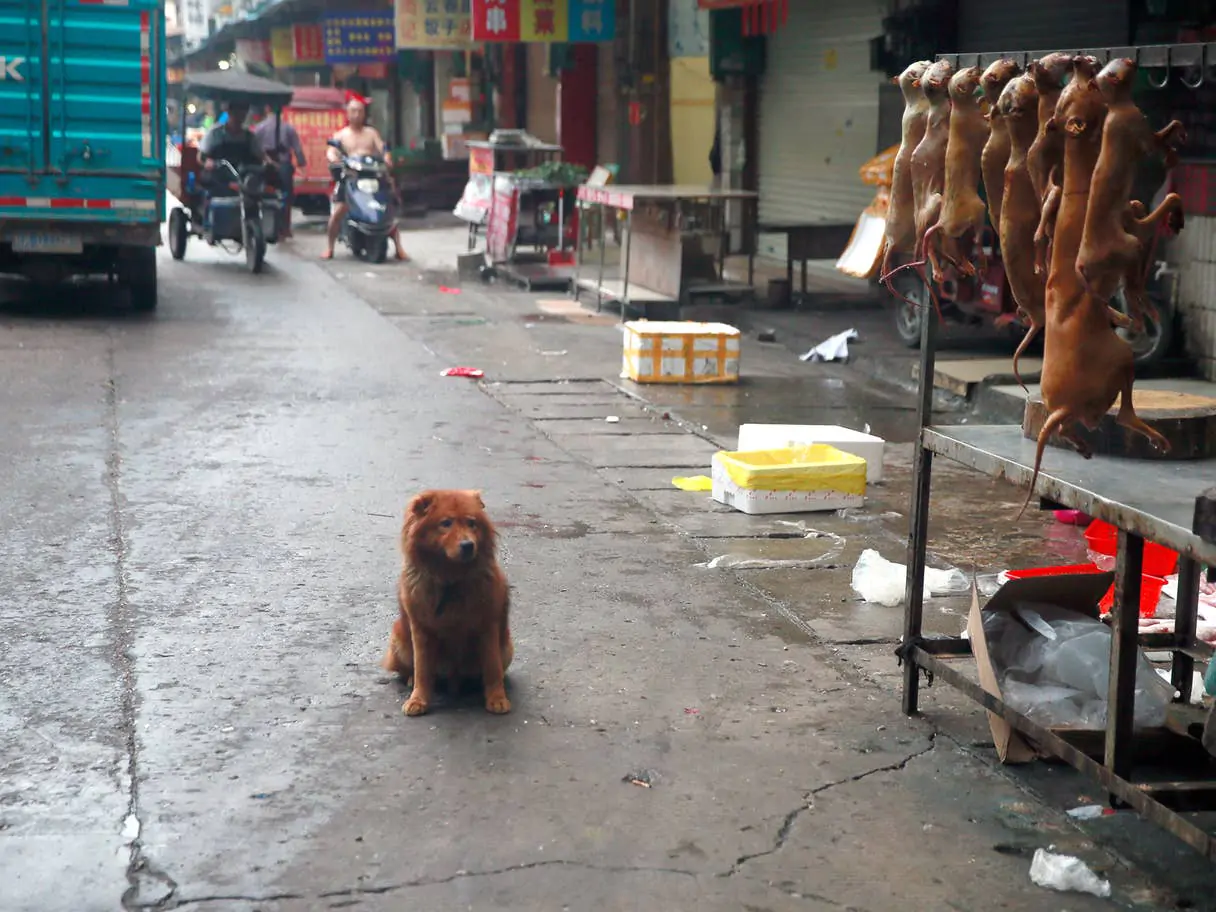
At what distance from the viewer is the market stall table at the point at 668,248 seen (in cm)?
1450

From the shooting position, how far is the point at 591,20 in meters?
20.9

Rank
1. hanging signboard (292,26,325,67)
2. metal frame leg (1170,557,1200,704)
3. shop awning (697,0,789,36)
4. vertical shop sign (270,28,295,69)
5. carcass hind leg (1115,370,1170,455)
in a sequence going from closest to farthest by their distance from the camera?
carcass hind leg (1115,370,1170,455), metal frame leg (1170,557,1200,704), shop awning (697,0,789,36), hanging signboard (292,26,325,67), vertical shop sign (270,28,295,69)

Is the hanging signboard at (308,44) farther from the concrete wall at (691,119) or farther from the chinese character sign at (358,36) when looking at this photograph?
the concrete wall at (691,119)

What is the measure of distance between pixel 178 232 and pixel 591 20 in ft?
20.0

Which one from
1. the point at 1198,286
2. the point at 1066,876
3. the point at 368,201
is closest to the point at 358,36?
the point at 368,201

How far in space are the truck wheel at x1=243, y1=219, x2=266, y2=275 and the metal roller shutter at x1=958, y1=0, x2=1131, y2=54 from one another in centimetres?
823

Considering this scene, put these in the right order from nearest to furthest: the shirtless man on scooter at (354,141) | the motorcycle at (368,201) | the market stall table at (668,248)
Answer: the market stall table at (668,248)
the motorcycle at (368,201)
the shirtless man on scooter at (354,141)

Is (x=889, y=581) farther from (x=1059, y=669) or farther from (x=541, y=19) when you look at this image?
(x=541, y=19)

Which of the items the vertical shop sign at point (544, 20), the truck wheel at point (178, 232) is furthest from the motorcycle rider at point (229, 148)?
the vertical shop sign at point (544, 20)

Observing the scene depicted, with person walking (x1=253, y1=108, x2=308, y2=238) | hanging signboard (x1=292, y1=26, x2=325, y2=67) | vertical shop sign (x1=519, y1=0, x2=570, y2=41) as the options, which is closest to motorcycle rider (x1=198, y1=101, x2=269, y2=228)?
person walking (x1=253, y1=108, x2=308, y2=238)

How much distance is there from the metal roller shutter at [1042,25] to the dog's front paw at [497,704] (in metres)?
7.54

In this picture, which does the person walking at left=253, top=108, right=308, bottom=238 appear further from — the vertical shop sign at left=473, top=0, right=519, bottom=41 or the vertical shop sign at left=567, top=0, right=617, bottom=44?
the vertical shop sign at left=567, top=0, right=617, bottom=44

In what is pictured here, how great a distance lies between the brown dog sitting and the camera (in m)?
4.79

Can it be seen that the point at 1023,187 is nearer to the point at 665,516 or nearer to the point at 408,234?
the point at 665,516
